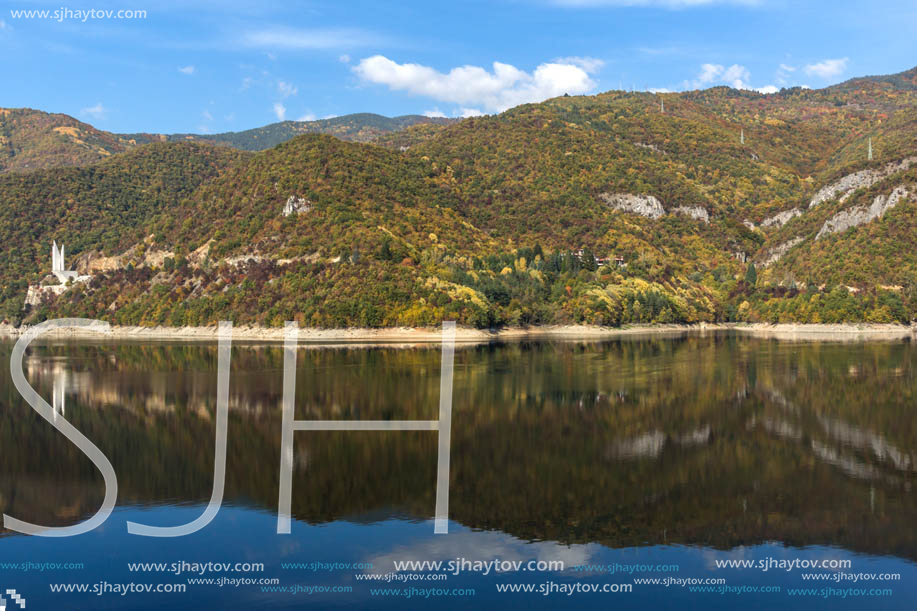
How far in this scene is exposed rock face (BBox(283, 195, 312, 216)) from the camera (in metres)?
143

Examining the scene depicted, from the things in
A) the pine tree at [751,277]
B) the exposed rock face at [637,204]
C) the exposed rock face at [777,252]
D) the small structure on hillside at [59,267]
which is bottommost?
the small structure on hillside at [59,267]

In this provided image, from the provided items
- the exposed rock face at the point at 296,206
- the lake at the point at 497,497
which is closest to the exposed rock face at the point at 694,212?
the exposed rock face at the point at 296,206

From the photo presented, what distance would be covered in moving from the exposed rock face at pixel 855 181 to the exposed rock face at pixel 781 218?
23.0ft

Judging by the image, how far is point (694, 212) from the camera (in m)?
197

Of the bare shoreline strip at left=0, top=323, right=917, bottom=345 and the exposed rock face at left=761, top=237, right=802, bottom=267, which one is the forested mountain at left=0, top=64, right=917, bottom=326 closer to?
the exposed rock face at left=761, top=237, right=802, bottom=267

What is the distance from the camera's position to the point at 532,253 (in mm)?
148000

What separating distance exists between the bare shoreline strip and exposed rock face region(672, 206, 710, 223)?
65.8 meters

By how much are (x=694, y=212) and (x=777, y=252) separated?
33282mm

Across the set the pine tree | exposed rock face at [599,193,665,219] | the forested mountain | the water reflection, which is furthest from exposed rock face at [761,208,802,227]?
the water reflection

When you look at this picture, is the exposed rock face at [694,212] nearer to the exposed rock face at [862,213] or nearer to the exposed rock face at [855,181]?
the exposed rock face at [855,181]

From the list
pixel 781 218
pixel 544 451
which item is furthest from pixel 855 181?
pixel 544 451

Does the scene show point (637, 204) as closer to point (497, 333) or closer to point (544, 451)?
point (497, 333)

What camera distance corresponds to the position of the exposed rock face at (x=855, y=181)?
502 ft

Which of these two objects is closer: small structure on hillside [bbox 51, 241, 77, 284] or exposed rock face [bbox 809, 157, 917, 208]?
small structure on hillside [bbox 51, 241, 77, 284]
